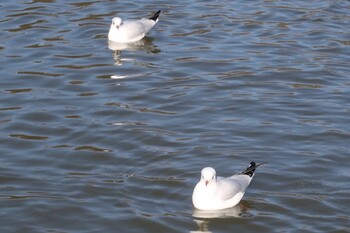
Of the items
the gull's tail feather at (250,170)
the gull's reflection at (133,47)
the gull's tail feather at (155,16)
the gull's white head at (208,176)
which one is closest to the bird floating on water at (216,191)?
the gull's white head at (208,176)

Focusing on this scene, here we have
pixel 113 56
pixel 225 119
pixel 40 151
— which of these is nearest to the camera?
pixel 40 151

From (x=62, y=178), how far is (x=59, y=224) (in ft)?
3.72

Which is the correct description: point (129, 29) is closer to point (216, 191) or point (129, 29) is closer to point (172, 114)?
point (172, 114)

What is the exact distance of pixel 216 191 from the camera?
1051cm

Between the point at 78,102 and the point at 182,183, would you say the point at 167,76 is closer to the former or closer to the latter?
the point at 78,102

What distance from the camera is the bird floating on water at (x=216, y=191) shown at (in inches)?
412

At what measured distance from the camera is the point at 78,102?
546 inches

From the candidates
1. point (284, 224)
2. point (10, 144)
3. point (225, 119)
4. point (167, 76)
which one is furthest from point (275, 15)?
point (284, 224)

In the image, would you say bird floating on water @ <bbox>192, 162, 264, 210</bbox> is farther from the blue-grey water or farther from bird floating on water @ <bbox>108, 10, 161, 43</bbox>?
bird floating on water @ <bbox>108, 10, 161, 43</bbox>

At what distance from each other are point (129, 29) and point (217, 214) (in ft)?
22.3

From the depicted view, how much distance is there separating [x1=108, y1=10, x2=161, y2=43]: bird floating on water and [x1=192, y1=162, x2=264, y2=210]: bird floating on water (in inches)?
250

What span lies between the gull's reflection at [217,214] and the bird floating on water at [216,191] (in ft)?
0.17

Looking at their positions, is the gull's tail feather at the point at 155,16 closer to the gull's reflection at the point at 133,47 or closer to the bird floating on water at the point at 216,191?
the gull's reflection at the point at 133,47

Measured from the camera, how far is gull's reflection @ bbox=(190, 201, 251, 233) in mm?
10367
